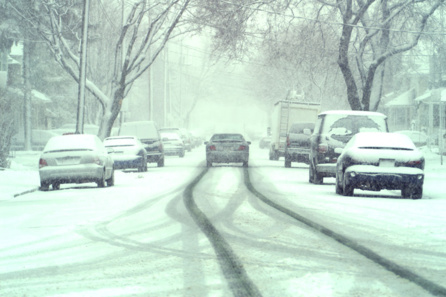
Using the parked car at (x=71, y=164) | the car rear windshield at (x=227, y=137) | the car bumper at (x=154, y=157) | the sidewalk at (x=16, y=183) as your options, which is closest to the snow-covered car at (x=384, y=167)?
the parked car at (x=71, y=164)

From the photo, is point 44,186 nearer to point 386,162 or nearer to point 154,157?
point 386,162

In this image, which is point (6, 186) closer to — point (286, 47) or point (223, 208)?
point (223, 208)

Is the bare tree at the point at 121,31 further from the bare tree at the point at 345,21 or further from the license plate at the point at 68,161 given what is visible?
the license plate at the point at 68,161

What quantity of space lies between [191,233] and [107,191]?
8563 mm

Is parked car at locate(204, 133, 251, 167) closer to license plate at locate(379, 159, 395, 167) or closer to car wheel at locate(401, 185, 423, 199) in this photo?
car wheel at locate(401, 185, 423, 199)

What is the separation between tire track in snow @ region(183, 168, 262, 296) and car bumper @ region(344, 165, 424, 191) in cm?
413

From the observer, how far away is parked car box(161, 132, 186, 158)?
1655 inches

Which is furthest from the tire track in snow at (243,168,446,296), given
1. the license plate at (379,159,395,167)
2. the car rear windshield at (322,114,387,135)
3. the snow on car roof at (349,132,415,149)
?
the car rear windshield at (322,114,387,135)

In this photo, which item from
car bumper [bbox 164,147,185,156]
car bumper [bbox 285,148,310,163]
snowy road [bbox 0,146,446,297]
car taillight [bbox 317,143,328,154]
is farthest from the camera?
car bumper [bbox 164,147,185,156]

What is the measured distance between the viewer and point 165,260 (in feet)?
Result: 27.1

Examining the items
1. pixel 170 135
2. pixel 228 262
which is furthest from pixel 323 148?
pixel 170 135

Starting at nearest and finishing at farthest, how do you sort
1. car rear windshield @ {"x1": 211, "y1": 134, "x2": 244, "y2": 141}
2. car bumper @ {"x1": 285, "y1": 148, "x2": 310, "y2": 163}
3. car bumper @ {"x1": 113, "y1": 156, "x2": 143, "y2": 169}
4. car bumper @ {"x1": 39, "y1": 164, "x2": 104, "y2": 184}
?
car bumper @ {"x1": 39, "y1": 164, "x2": 104, "y2": 184} → car bumper @ {"x1": 113, "y1": 156, "x2": 143, "y2": 169} → car bumper @ {"x1": 285, "y1": 148, "x2": 310, "y2": 163} → car rear windshield @ {"x1": 211, "y1": 134, "x2": 244, "y2": 141}

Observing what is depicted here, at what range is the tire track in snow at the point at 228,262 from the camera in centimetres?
664

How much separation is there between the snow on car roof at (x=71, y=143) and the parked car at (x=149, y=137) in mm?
11337
